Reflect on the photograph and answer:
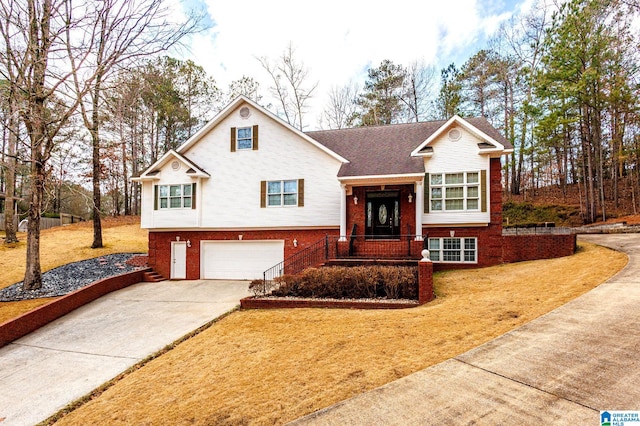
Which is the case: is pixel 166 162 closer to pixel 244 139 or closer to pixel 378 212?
pixel 244 139

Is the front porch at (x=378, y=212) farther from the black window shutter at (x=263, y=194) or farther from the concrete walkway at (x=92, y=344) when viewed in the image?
the concrete walkway at (x=92, y=344)

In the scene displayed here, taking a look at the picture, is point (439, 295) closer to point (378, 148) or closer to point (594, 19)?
point (378, 148)

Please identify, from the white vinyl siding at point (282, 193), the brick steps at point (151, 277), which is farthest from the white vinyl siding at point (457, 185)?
the brick steps at point (151, 277)

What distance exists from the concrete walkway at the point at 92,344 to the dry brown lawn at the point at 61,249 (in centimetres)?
206

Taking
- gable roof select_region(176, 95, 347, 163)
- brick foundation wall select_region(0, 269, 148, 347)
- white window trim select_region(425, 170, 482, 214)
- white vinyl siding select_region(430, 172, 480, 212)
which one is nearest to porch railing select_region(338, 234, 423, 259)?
white window trim select_region(425, 170, 482, 214)

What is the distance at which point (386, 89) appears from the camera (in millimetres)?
31672

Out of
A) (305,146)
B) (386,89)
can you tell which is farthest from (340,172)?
(386,89)

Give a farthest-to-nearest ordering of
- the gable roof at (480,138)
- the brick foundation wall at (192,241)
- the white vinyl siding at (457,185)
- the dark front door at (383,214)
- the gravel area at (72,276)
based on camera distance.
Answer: the brick foundation wall at (192,241), the dark front door at (383,214), the white vinyl siding at (457,185), the gable roof at (480,138), the gravel area at (72,276)

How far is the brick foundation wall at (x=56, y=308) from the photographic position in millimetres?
9070

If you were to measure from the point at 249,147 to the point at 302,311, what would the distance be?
939cm

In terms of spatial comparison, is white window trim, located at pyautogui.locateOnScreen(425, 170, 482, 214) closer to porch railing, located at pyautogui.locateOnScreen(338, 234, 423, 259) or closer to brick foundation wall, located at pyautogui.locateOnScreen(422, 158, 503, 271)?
brick foundation wall, located at pyautogui.locateOnScreen(422, 158, 503, 271)

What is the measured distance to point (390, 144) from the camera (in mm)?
16250

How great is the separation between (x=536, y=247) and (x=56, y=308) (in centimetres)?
1745

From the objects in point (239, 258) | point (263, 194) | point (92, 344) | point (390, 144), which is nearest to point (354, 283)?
point (92, 344)
